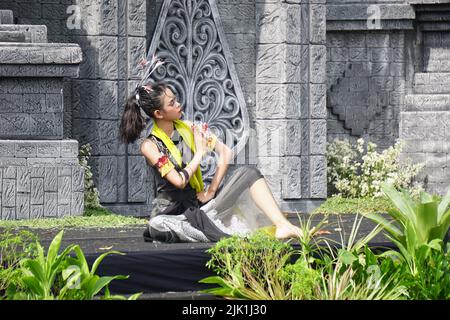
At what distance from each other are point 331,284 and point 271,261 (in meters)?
0.57

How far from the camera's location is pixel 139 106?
9.48 meters

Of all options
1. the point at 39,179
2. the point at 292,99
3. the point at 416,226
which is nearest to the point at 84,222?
the point at 39,179

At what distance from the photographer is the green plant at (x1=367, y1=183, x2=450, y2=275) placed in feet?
25.1

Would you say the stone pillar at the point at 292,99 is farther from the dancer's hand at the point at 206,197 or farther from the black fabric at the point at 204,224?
the black fabric at the point at 204,224

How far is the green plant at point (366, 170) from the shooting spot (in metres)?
14.7

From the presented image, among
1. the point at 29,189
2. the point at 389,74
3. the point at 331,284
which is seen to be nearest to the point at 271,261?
the point at 331,284

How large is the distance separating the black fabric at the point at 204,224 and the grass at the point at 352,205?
475cm

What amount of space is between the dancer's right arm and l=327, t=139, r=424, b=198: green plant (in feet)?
18.6

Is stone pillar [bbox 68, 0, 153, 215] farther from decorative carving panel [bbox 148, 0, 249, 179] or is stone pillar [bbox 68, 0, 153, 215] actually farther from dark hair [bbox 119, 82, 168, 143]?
dark hair [bbox 119, 82, 168, 143]

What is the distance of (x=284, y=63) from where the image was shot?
14.0 meters

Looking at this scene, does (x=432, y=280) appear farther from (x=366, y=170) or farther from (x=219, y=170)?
(x=366, y=170)
